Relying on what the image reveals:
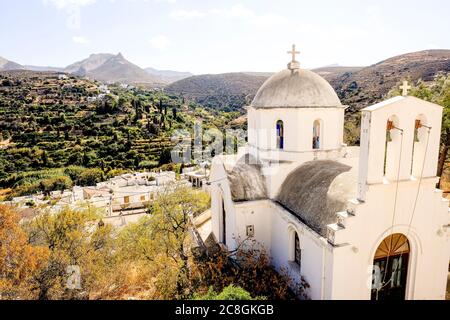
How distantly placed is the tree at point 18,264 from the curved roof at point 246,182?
9.20 m

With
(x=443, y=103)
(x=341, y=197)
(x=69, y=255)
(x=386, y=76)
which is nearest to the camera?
(x=341, y=197)

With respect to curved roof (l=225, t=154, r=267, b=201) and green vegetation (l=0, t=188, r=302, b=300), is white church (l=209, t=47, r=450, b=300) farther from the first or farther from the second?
green vegetation (l=0, t=188, r=302, b=300)

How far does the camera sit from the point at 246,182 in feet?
43.3

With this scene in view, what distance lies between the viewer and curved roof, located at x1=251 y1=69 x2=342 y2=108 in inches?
502


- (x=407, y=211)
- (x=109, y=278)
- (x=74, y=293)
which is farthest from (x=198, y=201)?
(x=407, y=211)

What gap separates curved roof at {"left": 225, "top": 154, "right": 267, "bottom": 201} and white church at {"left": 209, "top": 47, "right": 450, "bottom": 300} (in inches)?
1.8

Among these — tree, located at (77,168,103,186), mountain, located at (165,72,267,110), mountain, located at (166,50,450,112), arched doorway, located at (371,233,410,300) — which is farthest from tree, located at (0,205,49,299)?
mountain, located at (165,72,267,110)

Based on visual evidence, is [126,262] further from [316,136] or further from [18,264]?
[316,136]

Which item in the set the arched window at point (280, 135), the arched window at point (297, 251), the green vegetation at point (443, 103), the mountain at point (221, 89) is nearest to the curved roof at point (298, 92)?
the arched window at point (280, 135)

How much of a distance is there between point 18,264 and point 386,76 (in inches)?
2672

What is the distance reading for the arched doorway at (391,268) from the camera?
9258 millimetres

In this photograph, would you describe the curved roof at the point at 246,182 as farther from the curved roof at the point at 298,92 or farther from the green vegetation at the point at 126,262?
the curved roof at the point at 298,92

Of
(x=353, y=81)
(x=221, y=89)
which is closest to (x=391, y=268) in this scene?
(x=353, y=81)
